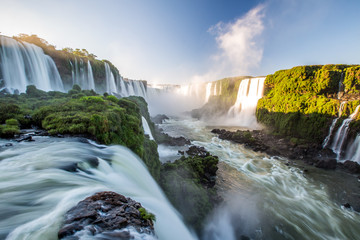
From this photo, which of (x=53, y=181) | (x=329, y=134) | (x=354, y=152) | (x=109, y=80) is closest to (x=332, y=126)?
(x=329, y=134)

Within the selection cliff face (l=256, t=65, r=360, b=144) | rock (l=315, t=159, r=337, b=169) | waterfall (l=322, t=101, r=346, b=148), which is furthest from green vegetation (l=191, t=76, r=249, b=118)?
rock (l=315, t=159, r=337, b=169)

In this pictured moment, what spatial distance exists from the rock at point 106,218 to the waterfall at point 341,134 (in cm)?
2110

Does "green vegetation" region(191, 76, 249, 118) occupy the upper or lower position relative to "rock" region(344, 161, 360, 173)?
upper

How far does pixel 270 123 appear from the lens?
2481cm

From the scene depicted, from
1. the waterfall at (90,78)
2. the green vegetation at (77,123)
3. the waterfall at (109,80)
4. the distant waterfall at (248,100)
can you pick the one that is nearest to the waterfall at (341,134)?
the distant waterfall at (248,100)

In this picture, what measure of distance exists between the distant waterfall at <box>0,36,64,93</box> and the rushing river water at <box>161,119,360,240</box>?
2351 centimetres

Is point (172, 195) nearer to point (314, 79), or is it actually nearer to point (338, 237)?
point (338, 237)

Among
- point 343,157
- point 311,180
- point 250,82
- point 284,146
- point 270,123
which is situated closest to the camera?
point 311,180

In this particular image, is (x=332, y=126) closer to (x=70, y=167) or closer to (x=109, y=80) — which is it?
(x=70, y=167)

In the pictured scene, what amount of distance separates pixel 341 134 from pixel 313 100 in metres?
5.86

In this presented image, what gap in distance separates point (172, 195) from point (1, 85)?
72.4ft

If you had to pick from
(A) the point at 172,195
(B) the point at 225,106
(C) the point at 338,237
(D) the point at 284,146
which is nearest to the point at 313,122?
(D) the point at 284,146

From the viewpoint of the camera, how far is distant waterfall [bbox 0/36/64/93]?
15.8m

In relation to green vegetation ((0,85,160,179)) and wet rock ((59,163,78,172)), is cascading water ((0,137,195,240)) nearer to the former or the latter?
wet rock ((59,163,78,172))
